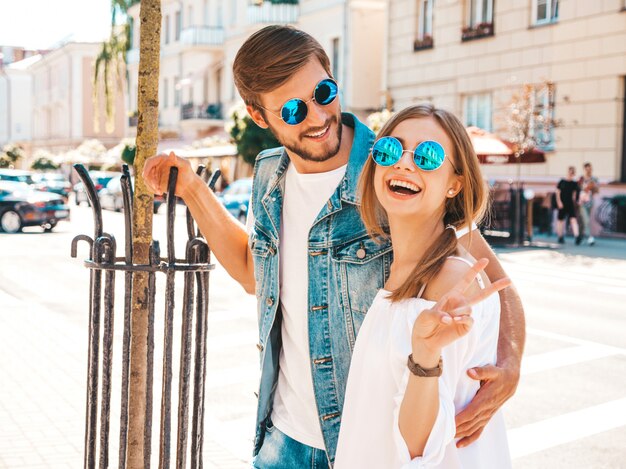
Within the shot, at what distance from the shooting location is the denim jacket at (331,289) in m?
2.32

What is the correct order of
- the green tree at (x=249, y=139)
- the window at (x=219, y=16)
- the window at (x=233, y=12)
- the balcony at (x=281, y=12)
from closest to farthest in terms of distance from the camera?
the green tree at (x=249, y=139) < the balcony at (x=281, y=12) < the window at (x=233, y=12) < the window at (x=219, y=16)

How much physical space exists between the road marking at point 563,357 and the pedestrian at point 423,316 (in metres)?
5.46

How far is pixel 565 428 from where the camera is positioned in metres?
5.77

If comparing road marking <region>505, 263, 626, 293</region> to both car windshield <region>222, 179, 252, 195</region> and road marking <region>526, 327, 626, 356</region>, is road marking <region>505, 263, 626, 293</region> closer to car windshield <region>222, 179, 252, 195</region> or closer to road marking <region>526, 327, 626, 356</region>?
road marking <region>526, 327, 626, 356</region>

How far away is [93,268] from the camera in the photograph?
287 cm

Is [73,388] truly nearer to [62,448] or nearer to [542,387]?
[62,448]

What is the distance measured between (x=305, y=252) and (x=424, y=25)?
25.1 m

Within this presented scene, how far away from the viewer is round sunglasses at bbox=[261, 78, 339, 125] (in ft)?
7.77

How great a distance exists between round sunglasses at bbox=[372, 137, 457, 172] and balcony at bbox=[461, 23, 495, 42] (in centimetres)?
2263

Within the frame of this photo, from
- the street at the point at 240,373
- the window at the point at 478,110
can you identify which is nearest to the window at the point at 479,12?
the window at the point at 478,110

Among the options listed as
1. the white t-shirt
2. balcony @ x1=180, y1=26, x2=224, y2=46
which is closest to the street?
the white t-shirt

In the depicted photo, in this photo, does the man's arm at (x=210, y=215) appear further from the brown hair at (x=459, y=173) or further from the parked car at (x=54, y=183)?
the parked car at (x=54, y=183)

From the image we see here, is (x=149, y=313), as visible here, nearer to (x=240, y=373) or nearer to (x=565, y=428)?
(x=565, y=428)

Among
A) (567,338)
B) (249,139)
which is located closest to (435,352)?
(567,338)
